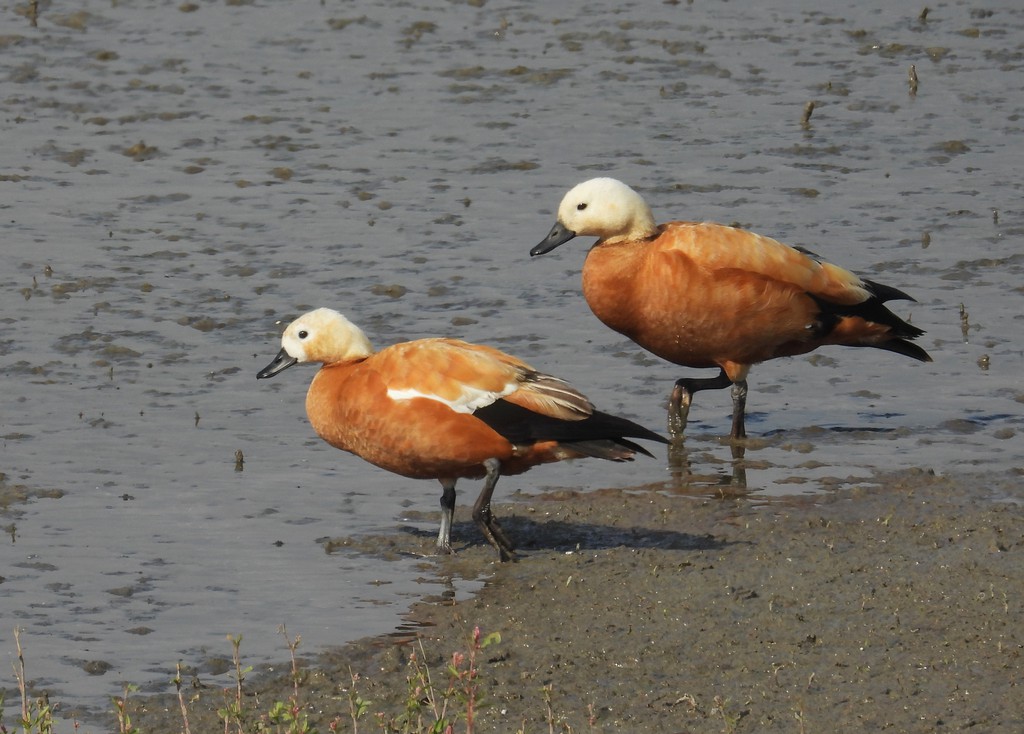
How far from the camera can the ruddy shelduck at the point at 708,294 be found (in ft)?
32.9

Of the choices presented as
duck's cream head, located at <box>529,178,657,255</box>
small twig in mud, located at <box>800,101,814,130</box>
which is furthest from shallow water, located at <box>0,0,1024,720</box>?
duck's cream head, located at <box>529,178,657,255</box>

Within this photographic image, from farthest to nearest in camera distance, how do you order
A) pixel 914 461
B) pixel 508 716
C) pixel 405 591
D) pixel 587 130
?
pixel 587 130 → pixel 914 461 → pixel 405 591 → pixel 508 716

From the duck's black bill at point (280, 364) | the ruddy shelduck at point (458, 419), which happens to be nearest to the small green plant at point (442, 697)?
the ruddy shelduck at point (458, 419)

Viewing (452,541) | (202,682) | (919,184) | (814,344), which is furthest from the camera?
(919,184)

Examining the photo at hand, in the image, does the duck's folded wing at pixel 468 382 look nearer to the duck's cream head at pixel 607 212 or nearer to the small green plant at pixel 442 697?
the small green plant at pixel 442 697

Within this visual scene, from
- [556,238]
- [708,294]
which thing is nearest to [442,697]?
[708,294]

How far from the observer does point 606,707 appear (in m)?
6.66

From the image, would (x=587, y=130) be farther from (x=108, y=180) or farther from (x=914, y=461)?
(x=914, y=461)

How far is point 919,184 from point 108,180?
20.6 feet

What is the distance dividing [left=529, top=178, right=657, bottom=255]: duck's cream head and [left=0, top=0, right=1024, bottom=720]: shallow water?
0.97 meters

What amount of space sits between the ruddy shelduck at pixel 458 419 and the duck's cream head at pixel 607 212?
6.19 ft

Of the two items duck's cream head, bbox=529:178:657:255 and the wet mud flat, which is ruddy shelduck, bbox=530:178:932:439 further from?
the wet mud flat

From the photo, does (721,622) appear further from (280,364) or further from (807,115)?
(807,115)

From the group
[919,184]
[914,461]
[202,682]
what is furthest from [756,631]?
[919,184]
